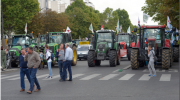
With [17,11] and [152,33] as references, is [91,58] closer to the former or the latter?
[152,33]

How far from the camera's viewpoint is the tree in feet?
153

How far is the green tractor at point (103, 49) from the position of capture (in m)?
24.4

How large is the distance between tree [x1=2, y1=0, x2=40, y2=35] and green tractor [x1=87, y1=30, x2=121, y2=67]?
23971 mm

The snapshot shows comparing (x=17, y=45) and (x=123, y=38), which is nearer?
(x=17, y=45)

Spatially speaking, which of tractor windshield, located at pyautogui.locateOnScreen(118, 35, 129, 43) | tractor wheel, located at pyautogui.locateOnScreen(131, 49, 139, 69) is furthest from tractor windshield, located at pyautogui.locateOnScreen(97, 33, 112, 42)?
tractor windshield, located at pyautogui.locateOnScreen(118, 35, 129, 43)

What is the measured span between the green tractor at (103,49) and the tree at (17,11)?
944 inches

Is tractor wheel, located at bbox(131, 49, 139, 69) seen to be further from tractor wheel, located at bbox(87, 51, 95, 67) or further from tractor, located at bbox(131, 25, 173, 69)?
tractor wheel, located at bbox(87, 51, 95, 67)

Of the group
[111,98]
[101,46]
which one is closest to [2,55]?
[101,46]

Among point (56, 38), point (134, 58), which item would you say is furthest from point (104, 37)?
point (134, 58)

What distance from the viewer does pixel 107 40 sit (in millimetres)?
25875

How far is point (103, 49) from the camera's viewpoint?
982 inches

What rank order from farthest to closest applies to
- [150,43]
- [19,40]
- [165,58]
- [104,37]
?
[19,40] → [104,37] → [150,43] → [165,58]

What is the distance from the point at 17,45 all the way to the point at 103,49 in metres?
8.57

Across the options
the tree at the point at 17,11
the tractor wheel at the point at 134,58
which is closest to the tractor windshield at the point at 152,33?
the tractor wheel at the point at 134,58
